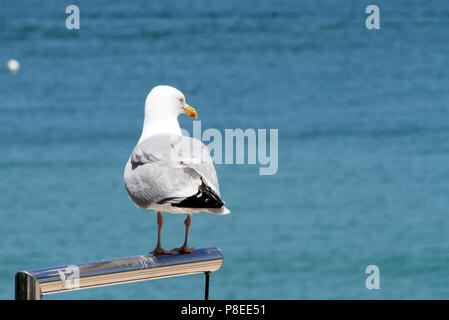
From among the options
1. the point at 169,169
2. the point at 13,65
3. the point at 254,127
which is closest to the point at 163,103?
the point at 169,169

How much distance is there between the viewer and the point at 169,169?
4.68 ft

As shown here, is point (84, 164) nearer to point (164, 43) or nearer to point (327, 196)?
point (327, 196)

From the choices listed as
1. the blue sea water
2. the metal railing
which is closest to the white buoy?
the blue sea water

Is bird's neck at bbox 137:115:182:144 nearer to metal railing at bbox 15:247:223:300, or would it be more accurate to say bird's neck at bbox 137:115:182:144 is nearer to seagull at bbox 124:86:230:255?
seagull at bbox 124:86:230:255

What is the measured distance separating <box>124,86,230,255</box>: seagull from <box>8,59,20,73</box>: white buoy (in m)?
11.3

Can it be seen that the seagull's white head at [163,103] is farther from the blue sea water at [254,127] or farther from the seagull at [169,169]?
the blue sea water at [254,127]

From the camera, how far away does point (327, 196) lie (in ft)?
28.5

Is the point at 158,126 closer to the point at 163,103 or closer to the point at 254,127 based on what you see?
the point at 163,103

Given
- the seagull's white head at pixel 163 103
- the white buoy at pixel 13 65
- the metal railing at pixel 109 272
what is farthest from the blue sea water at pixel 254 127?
the metal railing at pixel 109 272

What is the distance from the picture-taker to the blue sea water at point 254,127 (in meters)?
7.71

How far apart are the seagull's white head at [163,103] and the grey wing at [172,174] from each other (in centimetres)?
6

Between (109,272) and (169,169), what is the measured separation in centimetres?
43

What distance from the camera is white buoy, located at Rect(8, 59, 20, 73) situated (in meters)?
12.6

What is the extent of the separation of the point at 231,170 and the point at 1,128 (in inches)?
115
